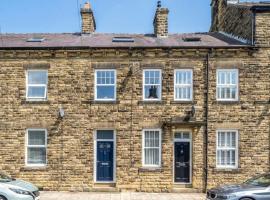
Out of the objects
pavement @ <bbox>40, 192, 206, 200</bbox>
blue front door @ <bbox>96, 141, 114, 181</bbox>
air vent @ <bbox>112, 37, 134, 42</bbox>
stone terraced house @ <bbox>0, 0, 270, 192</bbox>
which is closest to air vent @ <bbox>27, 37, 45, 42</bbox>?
stone terraced house @ <bbox>0, 0, 270, 192</bbox>

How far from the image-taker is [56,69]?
20.8 m

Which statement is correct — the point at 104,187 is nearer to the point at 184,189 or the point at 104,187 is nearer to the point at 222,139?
the point at 184,189

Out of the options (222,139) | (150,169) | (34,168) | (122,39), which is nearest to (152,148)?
(150,169)

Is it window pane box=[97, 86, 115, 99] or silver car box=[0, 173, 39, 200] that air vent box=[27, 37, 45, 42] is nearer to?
window pane box=[97, 86, 115, 99]

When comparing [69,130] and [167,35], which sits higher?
[167,35]

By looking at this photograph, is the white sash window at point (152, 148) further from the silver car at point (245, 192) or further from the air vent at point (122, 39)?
the silver car at point (245, 192)

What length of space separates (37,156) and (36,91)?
3.20 m

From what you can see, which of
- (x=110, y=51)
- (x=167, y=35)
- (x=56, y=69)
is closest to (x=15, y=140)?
(x=56, y=69)

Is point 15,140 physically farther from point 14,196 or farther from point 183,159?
point 183,159

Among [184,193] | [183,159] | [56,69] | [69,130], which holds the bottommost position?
[184,193]

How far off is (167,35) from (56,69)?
676cm

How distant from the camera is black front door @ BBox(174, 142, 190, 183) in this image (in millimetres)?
20672

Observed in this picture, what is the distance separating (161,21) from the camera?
77.5 ft

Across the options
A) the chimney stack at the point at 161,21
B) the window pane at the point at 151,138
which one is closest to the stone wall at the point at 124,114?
the window pane at the point at 151,138
